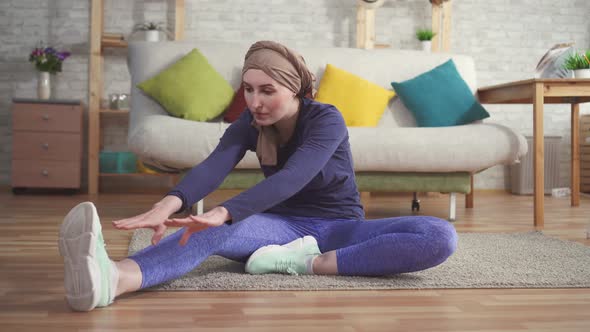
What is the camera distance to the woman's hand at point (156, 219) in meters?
1.34

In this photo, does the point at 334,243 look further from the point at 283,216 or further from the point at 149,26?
the point at 149,26

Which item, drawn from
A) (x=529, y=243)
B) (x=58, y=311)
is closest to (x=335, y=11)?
(x=529, y=243)

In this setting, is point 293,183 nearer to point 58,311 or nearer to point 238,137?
point 238,137

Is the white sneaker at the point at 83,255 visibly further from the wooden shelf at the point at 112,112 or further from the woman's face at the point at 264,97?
the wooden shelf at the point at 112,112

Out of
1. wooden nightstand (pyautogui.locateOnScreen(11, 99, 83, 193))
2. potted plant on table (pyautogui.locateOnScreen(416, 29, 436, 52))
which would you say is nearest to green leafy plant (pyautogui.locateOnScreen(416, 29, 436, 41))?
potted plant on table (pyautogui.locateOnScreen(416, 29, 436, 52))

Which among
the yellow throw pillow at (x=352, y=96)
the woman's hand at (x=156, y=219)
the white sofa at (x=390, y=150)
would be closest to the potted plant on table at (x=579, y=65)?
the white sofa at (x=390, y=150)

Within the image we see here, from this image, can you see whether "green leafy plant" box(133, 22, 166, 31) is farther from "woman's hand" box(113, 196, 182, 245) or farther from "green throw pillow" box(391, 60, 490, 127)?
"woman's hand" box(113, 196, 182, 245)

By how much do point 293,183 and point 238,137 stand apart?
→ 13.6 inches

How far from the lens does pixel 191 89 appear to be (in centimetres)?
366

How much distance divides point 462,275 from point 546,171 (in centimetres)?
386

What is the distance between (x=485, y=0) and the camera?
5.59 metres

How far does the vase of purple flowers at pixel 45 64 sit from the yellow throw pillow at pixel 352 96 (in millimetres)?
2149

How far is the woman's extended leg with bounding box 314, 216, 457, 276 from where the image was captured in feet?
5.74

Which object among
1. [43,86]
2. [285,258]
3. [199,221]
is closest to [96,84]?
[43,86]
